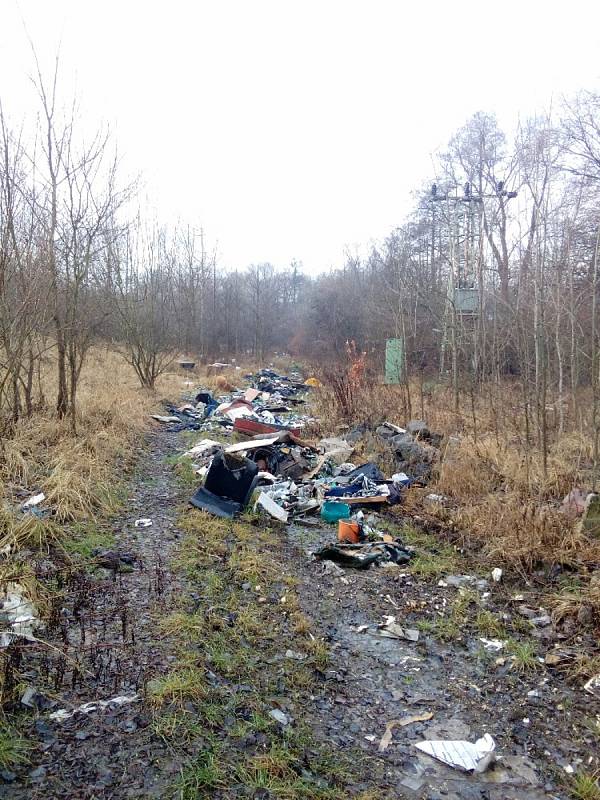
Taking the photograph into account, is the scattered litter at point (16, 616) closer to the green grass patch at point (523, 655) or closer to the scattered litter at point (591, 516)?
the green grass patch at point (523, 655)

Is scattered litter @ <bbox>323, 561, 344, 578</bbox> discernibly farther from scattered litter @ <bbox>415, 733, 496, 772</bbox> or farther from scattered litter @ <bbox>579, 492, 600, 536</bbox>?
scattered litter @ <bbox>579, 492, 600, 536</bbox>

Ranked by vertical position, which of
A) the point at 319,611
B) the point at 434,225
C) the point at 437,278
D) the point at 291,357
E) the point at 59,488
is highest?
the point at 434,225

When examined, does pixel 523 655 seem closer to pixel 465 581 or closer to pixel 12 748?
pixel 465 581

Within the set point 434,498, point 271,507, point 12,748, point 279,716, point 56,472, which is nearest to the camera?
point 12,748

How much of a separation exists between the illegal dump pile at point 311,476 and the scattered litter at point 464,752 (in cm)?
216

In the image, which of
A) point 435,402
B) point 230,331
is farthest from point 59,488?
point 230,331

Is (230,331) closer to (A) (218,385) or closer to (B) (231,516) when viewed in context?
(A) (218,385)

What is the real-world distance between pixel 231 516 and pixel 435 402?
6783mm

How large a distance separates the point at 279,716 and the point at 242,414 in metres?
8.36

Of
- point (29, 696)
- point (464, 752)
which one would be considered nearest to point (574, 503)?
point (464, 752)

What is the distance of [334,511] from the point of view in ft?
19.9

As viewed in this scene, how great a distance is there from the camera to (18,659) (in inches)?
105

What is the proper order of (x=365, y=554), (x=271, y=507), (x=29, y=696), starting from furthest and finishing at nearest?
(x=271, y=507)
(x=365, y=554)
(x=29, y=696)

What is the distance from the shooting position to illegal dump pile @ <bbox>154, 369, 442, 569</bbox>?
5434mm
